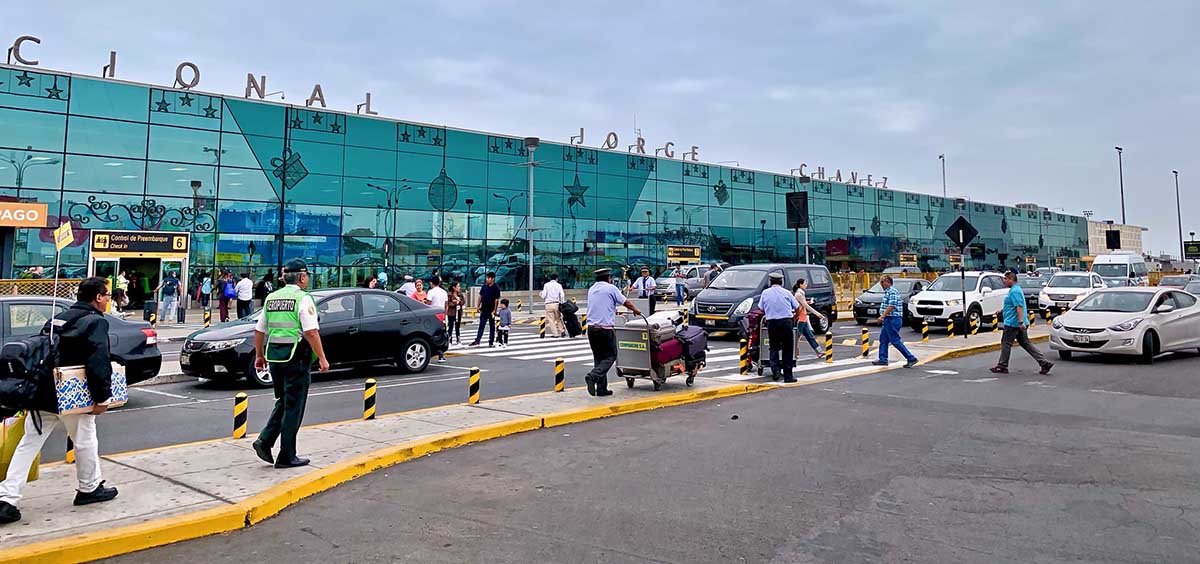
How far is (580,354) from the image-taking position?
16359mm

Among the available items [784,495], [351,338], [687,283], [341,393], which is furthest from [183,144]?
[784,495]

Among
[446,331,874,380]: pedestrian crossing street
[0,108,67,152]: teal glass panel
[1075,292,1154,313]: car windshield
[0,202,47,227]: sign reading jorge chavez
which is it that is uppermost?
[0,108,67,152]: teal glass panel

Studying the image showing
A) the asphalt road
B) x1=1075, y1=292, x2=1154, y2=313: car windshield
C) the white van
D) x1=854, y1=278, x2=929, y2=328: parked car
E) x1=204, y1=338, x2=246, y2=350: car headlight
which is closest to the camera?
the asphalt road

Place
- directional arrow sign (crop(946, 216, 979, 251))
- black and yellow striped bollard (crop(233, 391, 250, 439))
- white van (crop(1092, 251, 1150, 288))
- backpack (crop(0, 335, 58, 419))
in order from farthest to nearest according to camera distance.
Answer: white van (crop(1092, 251, 1150, 288))
directional arrow sign (crop(946, 216, 979, 251))
black and yellow striped bollard (crop(233, 391, 250, 439))
backpack (crop(0, 335, 58, 419))

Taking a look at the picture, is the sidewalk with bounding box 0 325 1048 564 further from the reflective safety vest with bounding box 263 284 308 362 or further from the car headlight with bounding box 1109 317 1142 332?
the car headlight with bounding box 1109 317 1142 332

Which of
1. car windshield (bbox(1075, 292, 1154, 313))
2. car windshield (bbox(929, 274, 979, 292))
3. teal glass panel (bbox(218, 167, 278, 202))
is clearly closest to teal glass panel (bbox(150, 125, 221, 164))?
teal glass panel (bbox(218, 167, 278, 202))

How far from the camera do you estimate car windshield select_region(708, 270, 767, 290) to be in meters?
18.6

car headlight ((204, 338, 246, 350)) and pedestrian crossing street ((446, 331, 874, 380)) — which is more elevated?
car headlight ((204, 338, 246, 350))

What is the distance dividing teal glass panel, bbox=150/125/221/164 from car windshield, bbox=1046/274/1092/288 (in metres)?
36.8

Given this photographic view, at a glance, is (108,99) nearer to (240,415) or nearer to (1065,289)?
(240,415)

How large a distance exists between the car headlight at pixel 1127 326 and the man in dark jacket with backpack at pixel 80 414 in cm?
1578

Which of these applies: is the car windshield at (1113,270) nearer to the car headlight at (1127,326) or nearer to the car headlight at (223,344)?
the car headlight at (1127,326)

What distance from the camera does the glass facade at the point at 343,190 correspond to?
31516 millimetres

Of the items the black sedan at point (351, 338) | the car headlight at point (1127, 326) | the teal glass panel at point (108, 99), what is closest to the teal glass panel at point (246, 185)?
the teal glass panel at point (108, 99)
